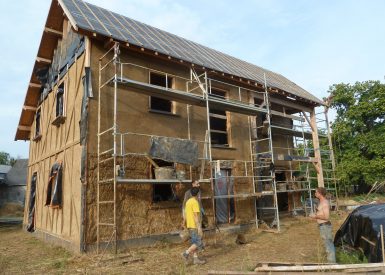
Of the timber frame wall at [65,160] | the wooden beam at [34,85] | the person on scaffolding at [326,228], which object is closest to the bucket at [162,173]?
the timber frame wall at [65,160]

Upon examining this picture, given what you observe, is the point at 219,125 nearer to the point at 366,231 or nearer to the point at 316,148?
the point at 316,148

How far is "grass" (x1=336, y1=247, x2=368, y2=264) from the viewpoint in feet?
20.7

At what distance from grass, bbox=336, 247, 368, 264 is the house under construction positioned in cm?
407

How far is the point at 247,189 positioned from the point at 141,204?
4.84 m

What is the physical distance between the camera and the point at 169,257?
312 inches

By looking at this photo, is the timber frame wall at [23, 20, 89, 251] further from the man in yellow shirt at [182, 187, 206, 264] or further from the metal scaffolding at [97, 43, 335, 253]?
the man in yellow shirt at [182, 187, 206, 264]

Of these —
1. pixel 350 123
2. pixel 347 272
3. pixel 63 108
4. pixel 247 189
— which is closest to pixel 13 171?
pixel 63 108

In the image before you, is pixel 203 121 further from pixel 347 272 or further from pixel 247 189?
pixel 347 272

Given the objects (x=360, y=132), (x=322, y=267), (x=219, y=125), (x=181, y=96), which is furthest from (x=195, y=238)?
(x=360, y=132)

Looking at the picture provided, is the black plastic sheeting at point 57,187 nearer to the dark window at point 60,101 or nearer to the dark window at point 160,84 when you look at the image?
the dark window at point 60,101

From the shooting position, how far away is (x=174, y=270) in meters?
6.62

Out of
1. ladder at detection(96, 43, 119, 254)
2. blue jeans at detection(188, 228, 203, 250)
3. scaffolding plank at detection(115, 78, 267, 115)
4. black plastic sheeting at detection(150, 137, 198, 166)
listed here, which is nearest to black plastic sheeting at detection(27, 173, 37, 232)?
ladder at detection(96, 43, 119, 254)

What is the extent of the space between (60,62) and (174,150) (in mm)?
6263

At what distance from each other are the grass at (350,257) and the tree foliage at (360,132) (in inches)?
933
